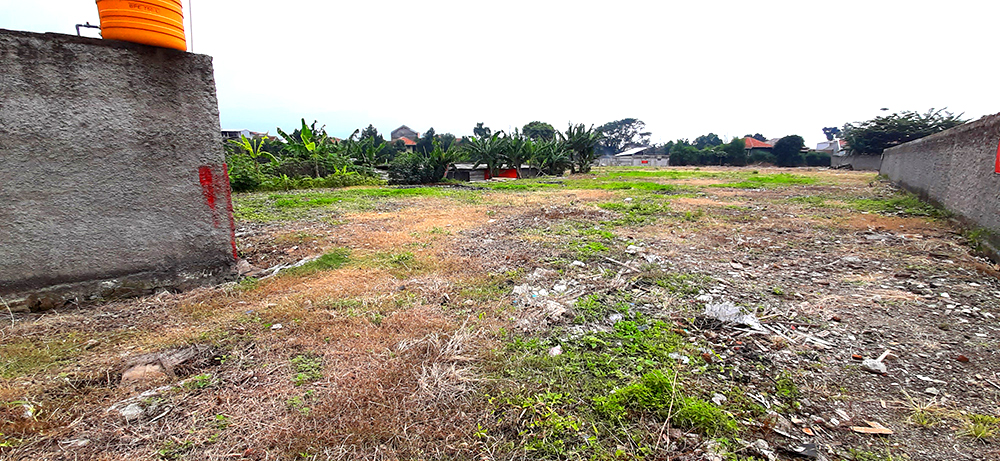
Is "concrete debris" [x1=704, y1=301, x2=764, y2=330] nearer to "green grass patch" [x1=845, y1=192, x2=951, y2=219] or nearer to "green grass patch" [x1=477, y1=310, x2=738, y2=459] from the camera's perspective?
"green grass patch" [x1=477, y1=310, x2=738, y2=459]

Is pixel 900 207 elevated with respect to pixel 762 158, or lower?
lower

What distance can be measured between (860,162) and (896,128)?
2.66 meters

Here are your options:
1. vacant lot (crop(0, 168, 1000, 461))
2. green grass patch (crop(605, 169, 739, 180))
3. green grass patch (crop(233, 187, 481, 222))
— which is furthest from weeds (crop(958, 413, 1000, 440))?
green grass patch (crop(605, 169, 739, 180))

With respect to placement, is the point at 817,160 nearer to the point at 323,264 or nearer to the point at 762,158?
the point at 762,158

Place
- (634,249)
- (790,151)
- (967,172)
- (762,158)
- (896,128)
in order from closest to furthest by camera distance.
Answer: (634,249) → (967,172) → (896,128) → (790,151) → (762,158)

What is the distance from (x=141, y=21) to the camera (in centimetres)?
260

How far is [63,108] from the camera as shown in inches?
96.0

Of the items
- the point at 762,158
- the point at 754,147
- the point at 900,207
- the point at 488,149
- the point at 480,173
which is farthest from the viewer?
the point at 754,147

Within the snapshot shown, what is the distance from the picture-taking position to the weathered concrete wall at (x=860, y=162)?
23.9 meters

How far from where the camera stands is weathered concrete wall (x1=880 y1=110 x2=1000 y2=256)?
4.20m

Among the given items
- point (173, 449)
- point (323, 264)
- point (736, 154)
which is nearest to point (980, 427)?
point (173, 449)

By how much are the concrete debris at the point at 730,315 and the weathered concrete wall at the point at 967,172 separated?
308 cm

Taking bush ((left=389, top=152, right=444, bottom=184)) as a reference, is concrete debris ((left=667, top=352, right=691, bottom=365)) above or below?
below

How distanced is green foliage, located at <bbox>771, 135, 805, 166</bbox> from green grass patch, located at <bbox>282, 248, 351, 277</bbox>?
40.5 metres
